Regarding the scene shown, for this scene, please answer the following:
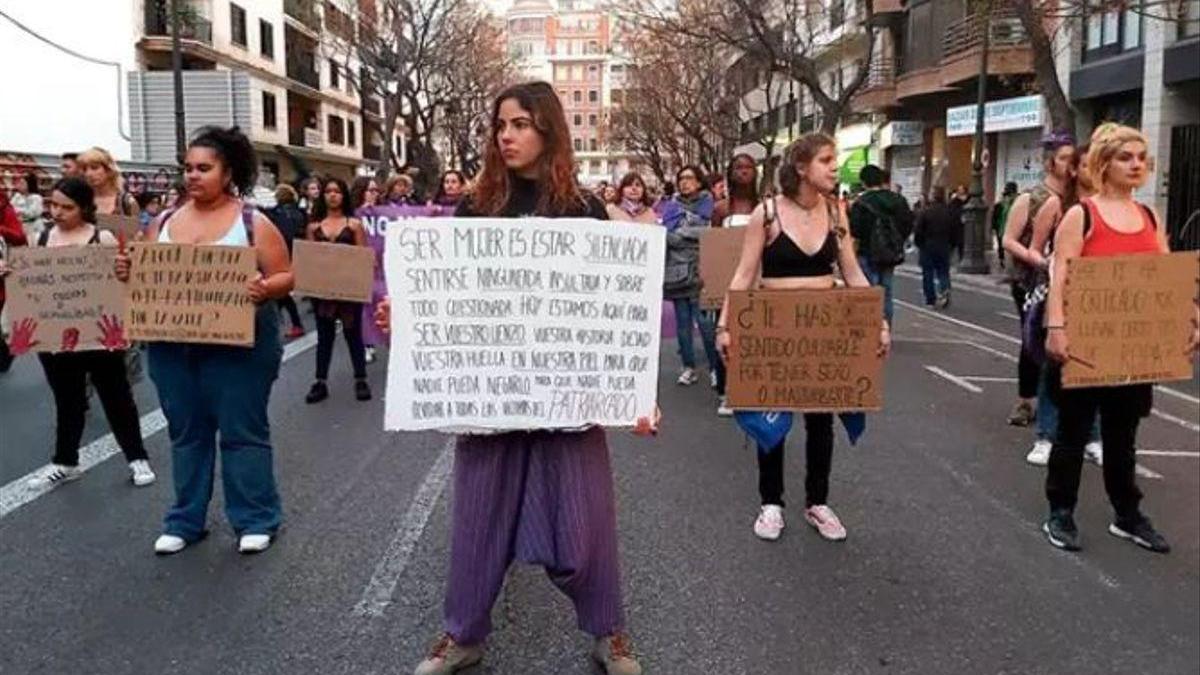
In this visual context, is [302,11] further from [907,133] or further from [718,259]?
[718,259]

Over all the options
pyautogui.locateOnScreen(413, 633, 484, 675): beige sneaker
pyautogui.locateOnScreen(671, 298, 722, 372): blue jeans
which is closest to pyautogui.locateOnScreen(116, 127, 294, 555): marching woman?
pyautogui.locateOnScreen(413, 633, 484, 675): beige sneaker

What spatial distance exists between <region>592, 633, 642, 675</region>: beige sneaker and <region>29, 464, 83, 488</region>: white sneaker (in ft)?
12.6

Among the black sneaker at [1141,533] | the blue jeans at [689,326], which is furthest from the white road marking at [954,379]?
the black sneaker at [1141,533]

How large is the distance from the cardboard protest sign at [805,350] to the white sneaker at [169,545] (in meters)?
2.48

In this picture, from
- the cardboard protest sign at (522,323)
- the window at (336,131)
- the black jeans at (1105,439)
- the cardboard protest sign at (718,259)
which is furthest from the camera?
the window at (336,131)

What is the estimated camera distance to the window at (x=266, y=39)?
5075 cm

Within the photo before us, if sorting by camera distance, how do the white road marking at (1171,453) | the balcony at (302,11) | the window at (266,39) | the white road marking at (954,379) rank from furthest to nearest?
the balcony at (302,11) < the window at (266,39) < the white road marking at (954,379) < the white road marking at (1171,453)

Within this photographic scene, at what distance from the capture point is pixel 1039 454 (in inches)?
264

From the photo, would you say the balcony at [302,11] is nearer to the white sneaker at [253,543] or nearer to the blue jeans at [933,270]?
the blue jeans at [933,270]

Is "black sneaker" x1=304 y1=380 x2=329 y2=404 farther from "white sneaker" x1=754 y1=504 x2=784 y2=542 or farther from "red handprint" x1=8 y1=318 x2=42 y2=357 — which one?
"white sneaker" x1=754 y1=504 x2=784 y2=542

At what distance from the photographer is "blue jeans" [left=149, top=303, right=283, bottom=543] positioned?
493 centimetres

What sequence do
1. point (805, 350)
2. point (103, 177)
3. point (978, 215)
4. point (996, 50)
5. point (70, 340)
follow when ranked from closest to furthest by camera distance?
point (805, 350) → point (70, 340) → point (103, 177) → point (978, 215) → point (996, 50)

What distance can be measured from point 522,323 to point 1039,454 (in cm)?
433

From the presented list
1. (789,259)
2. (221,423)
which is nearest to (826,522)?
(789,259)
